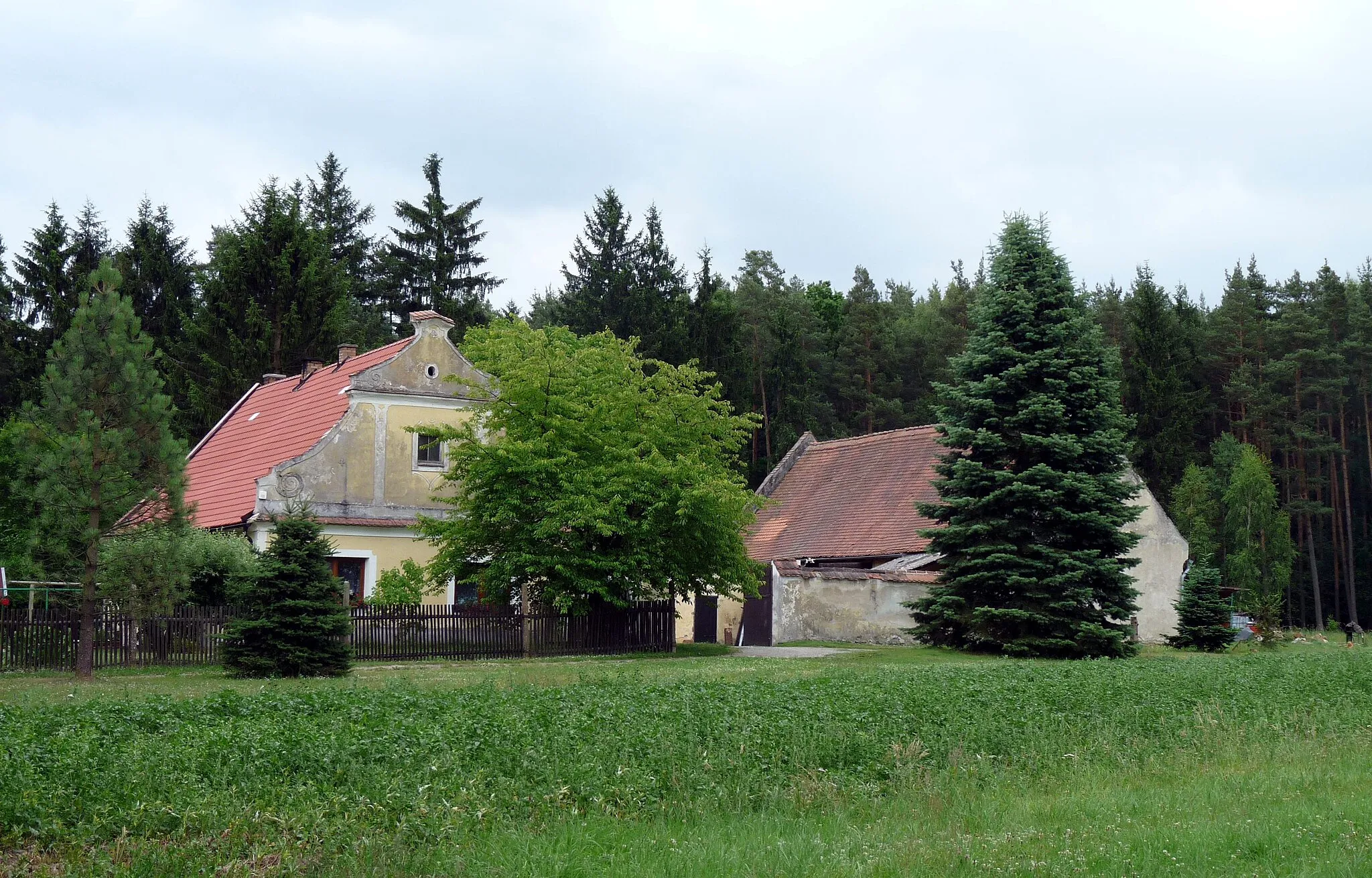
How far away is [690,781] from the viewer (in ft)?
34.7

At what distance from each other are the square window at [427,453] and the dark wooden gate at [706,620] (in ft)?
27.6

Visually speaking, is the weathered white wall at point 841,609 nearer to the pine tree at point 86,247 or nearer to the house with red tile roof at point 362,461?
the house with red tile roof at point 362,461

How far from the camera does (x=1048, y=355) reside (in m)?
27.8

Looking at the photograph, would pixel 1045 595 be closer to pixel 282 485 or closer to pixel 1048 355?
pixel 1048 355

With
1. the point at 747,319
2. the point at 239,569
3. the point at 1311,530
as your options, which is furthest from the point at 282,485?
the point at 1311,530

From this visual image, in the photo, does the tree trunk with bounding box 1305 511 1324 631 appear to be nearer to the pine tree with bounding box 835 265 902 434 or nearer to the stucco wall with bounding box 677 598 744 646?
the pine tree with bounding box 835 265 902 434

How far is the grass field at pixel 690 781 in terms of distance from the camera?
27.0ft

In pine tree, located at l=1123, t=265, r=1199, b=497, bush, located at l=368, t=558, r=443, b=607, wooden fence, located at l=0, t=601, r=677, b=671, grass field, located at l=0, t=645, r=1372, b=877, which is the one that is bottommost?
grass field, located at l=0, t=645, r=1372, b=877

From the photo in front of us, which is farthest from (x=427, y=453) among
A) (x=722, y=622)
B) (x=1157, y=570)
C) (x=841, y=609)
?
(x=1157, y=570)

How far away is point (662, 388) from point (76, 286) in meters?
33.3

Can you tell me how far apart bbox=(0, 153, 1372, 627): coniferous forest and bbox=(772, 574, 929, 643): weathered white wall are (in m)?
17.2

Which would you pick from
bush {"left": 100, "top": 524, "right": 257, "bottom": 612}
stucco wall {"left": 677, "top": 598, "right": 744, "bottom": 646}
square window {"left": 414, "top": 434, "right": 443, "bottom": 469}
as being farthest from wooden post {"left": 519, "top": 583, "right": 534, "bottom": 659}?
stucco wall {"left": 677, "top": 598, "right": 744, "bottom": 646}

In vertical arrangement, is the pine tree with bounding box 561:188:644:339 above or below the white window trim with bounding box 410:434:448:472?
above

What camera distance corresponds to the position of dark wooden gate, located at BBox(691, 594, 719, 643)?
1502 inches
